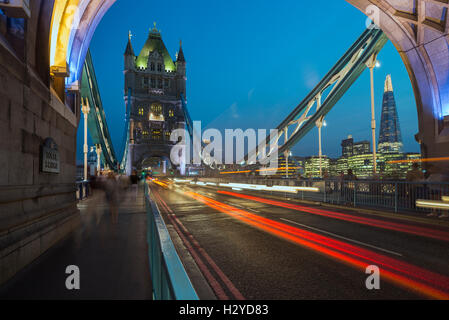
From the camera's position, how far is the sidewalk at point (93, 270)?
382 centimetres

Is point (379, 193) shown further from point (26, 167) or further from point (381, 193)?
point (26, 167)

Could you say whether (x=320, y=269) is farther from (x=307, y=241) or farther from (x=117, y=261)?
(x=117, y=261)

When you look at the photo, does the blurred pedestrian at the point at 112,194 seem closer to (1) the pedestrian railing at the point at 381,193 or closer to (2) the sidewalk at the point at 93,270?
(2) the sidewalk at the point at 93,270

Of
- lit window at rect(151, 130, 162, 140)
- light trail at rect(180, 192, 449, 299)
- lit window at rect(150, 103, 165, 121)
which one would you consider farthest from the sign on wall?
lit window at rect(150, 103, 165, 121)

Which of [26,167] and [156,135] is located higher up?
[156,135]

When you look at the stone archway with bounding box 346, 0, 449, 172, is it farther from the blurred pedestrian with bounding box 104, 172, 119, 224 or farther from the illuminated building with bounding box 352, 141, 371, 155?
the illuminated building with bounding box 352, 141, 371, 155

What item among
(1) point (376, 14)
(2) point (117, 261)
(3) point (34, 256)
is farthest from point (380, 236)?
(1) point (376, 14)

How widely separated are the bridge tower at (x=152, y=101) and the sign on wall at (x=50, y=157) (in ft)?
253

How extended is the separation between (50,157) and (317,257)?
640 cm

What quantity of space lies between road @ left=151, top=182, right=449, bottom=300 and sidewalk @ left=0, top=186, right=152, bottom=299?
1150 mm

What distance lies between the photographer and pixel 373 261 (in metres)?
5.14

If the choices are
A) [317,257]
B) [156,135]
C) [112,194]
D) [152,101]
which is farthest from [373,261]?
[152,101]

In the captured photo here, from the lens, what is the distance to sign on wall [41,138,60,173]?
5.90 metres

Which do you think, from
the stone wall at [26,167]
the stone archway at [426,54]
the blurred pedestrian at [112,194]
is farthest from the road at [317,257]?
the stone archway at [426,54]
